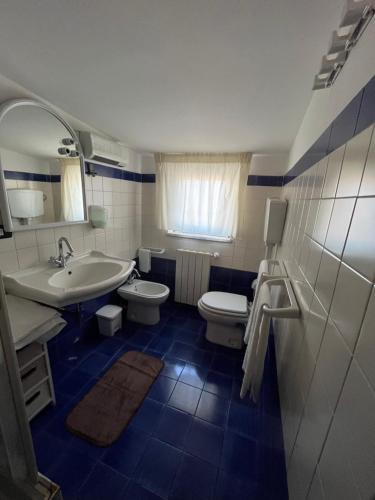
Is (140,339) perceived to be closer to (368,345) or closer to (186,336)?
(186,336)

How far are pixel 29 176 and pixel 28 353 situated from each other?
42.5 inches

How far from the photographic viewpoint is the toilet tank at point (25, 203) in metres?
1.20

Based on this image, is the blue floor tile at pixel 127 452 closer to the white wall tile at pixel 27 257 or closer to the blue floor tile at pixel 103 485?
the blue floor tile at pixel 103 485

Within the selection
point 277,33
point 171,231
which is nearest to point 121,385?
point 171,231

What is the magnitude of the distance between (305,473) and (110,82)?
5.82 feet

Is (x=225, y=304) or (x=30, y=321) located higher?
(x=30, y=321)

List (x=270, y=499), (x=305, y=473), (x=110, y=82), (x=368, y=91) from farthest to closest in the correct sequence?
(x=110, y=82), (x=270, y=499), (x=305, y=473), (x=368, y=91)

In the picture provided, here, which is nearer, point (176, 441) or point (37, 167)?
point (176, 441)

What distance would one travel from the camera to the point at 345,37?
542 millimetres

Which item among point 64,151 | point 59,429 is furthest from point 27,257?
point 59,429

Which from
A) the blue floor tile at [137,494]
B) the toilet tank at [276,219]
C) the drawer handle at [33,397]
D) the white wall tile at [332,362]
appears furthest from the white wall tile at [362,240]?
the drawer handle at [33,397]

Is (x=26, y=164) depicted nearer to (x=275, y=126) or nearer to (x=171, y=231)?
(x=171, y=231)

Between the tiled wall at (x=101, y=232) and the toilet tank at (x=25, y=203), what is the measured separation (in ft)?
0.41

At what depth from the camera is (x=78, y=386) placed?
145 centimetres
